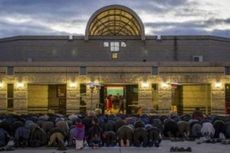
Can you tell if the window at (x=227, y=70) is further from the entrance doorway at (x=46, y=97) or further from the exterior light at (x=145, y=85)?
the entrance doorway at (x=46, y=97)

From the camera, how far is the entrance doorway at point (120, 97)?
5247cm

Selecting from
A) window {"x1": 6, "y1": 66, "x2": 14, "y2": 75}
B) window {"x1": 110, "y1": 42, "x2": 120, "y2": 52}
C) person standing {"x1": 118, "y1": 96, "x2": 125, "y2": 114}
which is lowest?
person standing {"x1": 118, "y1": 96, "x2": 125, "y2": 114}

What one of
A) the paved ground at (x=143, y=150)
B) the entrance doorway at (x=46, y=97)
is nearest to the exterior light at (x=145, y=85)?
the entrance doorway at (x=46, y=97)

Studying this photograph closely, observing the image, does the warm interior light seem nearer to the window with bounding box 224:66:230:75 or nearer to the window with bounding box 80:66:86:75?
the window with bounding box 80:66:86:75

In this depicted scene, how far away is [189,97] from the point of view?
5600 centimetres

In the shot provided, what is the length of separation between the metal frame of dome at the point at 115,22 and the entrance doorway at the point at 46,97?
7505 millimetres

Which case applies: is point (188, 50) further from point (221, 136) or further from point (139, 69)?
point (221, 136)

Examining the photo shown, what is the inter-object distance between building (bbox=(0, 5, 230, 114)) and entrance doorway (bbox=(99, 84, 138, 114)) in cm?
9

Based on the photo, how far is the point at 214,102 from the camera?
50750mm

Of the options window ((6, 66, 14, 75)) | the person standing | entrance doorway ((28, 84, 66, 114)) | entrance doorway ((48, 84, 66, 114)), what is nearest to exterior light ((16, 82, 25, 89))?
window ((6, 66, 14, 75))

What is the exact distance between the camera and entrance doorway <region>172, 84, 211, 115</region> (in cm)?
5444

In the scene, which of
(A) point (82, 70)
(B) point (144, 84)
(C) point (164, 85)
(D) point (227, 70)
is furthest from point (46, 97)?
(D) point (227, 70)

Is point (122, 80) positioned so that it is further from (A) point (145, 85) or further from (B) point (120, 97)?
(B) point (120, 97)

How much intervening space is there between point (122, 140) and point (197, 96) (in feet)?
91.8
